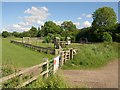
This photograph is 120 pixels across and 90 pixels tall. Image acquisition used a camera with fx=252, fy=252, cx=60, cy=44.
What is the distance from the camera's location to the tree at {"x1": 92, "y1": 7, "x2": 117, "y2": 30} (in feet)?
208

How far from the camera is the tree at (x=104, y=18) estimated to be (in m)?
63.5

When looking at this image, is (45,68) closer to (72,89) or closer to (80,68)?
(72,89)

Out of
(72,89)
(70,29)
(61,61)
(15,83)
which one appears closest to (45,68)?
(72,89)

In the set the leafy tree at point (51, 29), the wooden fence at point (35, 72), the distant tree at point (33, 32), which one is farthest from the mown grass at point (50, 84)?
the distant tree at point (33, 32)

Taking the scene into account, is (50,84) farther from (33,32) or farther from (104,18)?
(33,32)

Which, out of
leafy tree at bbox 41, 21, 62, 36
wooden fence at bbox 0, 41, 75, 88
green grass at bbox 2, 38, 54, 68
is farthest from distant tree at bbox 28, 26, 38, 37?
wooden fence at bbox 0, 41, 75, 88

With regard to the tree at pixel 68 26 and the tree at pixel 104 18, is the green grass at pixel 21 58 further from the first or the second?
the tree at pixel 68 26

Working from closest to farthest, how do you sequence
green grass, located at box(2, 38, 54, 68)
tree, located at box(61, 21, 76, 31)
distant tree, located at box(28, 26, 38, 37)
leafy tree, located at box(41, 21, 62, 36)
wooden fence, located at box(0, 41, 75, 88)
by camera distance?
wooden fence, located at box(0, 41, 75, 88) < green grass, located at box(2, 38, 54, 68) < leafy tree, located at box(41, 21, 62, 36) < distant tree, located at box(28, 26, 38, 37) < tree, located at box(61, 21, 76, 31)

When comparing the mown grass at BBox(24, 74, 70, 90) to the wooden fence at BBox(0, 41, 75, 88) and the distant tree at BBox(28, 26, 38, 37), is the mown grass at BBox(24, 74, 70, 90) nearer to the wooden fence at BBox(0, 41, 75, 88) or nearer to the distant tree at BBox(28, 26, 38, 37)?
the wooden fence at BBox(0, 41, 75, 88)

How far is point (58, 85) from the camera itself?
23.1ft

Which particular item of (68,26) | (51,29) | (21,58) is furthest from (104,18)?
(21,58)

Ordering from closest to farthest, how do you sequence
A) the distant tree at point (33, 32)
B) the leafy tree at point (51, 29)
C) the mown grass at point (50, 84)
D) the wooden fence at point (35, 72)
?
the wooden fence at point (35, 72) → the mown grass at point (50, 84) → the leafy tree at point (51, 29) → the distant tree at point (33, 32)

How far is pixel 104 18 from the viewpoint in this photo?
64.2m

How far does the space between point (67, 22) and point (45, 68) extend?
8671 cm
